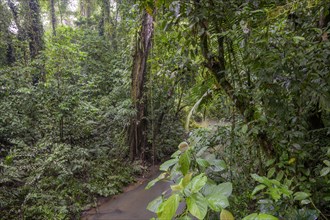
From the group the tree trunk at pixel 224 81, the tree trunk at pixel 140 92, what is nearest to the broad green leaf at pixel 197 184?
the tree trunk at pixel 224 81

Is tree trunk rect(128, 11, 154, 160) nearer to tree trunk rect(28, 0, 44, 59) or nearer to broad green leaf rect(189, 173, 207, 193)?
tree trunk rect(28, 0, 44, 59)

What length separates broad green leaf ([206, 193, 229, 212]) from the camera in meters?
0.68

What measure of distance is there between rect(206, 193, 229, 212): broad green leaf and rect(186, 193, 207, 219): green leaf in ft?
0.09

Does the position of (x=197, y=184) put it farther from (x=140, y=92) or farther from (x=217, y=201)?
(x=140, y=92)

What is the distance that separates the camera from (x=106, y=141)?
554 centimetres

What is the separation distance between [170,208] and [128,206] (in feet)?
12.0

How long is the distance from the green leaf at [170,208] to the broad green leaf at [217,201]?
103 millimetres

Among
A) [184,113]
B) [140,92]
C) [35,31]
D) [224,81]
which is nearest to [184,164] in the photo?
[224,81]

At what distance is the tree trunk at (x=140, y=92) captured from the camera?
496cm

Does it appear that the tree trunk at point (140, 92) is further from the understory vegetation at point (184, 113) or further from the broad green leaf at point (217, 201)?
the broad green leaf at point (217, 201)

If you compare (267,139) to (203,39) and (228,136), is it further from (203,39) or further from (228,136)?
(203,39)

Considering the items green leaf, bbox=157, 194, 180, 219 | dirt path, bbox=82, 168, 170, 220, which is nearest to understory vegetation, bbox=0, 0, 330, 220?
green leaf, bbox=157, 194, 180, 219

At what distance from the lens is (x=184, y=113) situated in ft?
24.5

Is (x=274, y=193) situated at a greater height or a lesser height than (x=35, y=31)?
lesser
